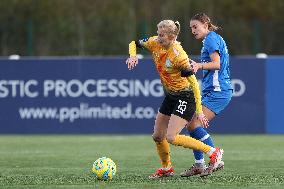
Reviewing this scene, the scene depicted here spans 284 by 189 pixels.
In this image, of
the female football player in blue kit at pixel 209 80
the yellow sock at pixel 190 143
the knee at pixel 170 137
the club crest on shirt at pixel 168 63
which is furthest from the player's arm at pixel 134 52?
the yellow sock at pixel 190 143

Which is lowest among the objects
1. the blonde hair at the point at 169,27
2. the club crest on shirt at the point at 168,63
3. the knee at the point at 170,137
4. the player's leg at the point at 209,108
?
the knee at the point at 170,137

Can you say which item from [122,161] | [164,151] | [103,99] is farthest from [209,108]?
[103,99]

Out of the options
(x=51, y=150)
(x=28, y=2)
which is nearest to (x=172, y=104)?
(x=51, y=150)

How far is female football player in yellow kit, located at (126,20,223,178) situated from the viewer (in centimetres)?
1223

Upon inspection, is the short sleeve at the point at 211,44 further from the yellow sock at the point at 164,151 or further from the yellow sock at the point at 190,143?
the yellow sock at the point at 164,151

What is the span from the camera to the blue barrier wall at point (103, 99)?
2197cm

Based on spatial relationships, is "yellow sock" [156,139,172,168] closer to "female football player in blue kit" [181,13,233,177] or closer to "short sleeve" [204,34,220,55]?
"female football player in blue kit" [181,13,233,177]

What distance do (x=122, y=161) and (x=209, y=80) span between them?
2.83 metres

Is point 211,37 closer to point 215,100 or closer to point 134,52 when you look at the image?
point 215,100

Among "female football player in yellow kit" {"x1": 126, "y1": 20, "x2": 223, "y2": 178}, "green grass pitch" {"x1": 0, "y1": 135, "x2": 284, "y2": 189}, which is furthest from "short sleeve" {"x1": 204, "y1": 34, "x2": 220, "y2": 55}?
"green grass pitch" {"x1": 0, "y1": 135, "x2": 284, "y2": 189}

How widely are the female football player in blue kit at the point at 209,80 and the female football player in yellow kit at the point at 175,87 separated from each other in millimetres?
364

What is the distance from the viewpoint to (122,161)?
1530 cm

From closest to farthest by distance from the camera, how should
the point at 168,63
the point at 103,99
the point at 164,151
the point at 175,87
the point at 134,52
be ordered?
the point at 168,63, the point at 175,87, the point at 134,52, the point at 164,151, the point at 103,99

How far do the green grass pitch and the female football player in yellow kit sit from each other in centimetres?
46
